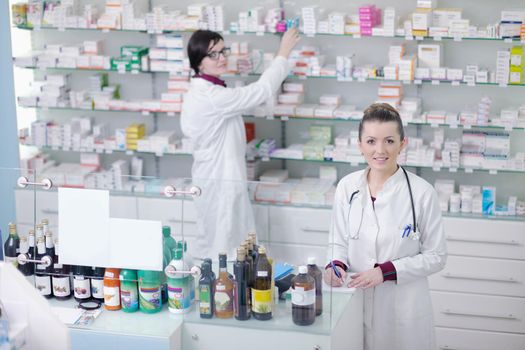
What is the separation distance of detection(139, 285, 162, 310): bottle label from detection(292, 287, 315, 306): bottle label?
0.64 meters

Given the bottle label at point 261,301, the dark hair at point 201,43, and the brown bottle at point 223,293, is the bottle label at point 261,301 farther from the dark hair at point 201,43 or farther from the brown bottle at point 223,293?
the dark hair at point 201,43

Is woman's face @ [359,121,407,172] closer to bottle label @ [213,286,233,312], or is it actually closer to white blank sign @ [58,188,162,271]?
bottle label @ [213,286,233,312]

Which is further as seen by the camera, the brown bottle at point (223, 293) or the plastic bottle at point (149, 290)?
the plastic bottle at point (149, 290)

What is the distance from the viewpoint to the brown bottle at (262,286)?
368 cm

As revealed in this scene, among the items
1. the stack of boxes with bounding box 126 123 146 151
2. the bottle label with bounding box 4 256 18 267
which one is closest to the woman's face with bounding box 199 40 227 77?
the stack of boxes with bounding box 126 123 146 151

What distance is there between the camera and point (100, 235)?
154 inches

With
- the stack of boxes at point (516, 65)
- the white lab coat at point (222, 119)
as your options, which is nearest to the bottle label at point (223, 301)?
the white lab coat at point (222, 119)

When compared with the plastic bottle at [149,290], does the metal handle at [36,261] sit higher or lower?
higher

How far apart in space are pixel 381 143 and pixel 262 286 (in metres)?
0.85

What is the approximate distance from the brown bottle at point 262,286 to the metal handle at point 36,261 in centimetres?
103

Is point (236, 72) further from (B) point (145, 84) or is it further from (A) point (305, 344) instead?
(A) point (305, 344)

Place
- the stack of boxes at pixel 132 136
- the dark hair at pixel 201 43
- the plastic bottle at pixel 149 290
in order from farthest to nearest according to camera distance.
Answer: the stack of boxes at pixel 132 136, the dark hair at pixel 201 43, the plastic bottle at pixel 149 290

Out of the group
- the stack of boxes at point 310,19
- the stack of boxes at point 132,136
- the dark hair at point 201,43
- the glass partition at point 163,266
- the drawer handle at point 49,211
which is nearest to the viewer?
the glass partition at point 163,266

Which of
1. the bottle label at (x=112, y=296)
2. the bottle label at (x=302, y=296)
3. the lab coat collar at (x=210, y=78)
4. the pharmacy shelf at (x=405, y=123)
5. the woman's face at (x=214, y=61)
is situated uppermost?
the woman's face at (x=214, y=61)
